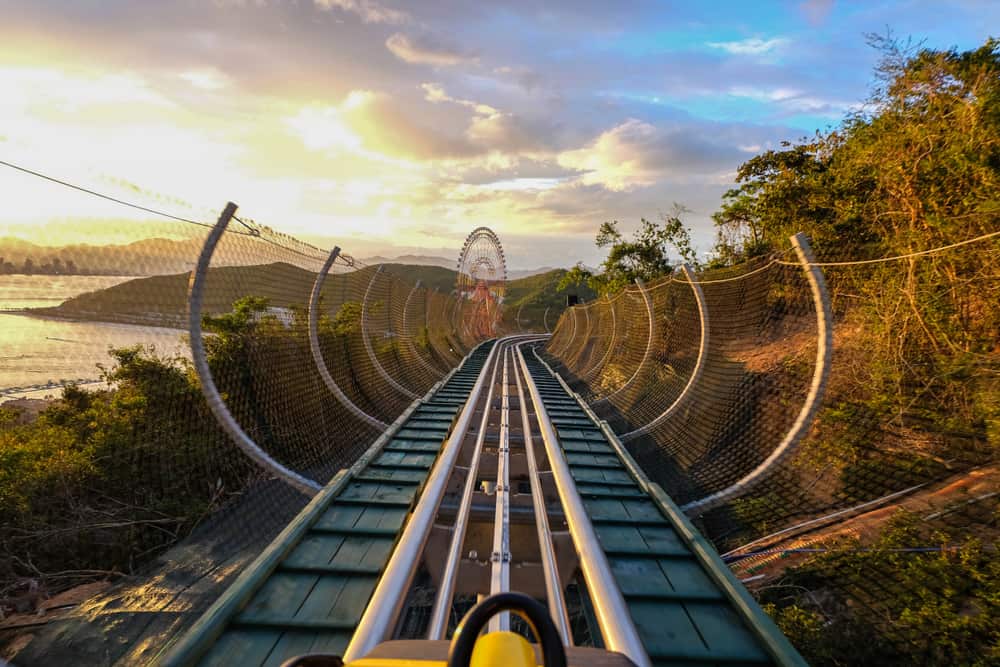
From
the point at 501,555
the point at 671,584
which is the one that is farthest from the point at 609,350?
the point at 501,555

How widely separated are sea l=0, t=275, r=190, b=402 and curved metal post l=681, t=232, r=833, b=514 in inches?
134

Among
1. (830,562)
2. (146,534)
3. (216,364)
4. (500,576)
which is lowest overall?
(146,534)

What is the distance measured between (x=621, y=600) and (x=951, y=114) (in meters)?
6.67

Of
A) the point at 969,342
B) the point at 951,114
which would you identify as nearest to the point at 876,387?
the point at 969,342

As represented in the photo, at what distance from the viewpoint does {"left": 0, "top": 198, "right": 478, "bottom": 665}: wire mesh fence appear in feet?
8.18

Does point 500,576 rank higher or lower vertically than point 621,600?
lower

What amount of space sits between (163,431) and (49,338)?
302 cm

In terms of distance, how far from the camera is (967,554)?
9.12 ft

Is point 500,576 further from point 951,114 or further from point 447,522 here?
point 951,114

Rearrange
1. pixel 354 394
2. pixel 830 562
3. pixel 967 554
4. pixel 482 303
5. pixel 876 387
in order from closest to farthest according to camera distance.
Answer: pixel 967 554
pixel 830 562
pixel 876 387
pixel 354 394
pixel 482 303

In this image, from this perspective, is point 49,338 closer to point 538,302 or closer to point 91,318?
point 91,318

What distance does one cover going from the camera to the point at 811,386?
9.43ft

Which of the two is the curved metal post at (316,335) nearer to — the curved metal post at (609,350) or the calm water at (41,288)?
the calm water at (41,288)

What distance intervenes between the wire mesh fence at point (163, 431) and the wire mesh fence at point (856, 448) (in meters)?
3.34
